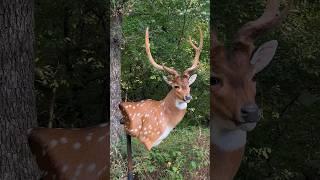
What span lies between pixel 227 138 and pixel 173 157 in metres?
0.35

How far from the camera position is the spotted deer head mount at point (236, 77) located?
300 cm

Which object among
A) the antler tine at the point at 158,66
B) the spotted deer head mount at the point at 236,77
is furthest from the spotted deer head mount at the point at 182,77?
the spotted deer head mount at the point at 236,77

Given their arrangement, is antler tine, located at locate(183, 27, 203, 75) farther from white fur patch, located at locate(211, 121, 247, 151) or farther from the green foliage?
the green foliage

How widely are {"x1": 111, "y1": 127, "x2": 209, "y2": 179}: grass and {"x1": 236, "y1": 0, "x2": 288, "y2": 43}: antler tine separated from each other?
0.53m

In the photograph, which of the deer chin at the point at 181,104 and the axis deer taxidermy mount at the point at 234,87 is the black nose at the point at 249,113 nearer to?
the axis deer taxidermy mount at the point at 234,87

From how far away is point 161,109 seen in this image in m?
2.97

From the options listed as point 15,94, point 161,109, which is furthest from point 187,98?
point 15,94

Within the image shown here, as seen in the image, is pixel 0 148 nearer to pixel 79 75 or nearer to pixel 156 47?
pixel 156 47

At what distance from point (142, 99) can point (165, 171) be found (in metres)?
0.38

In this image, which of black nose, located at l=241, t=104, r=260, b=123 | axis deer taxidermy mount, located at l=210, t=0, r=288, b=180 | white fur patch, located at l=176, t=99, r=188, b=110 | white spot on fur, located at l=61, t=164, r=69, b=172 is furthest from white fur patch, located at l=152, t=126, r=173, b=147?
white spot on fur, located at l=61, t=164, r=69, b=172

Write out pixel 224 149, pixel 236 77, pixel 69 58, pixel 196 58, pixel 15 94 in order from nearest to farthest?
pixel 196 58 < pixel 236 77 < pixel 224 149 < pixel 15 94 < pixel 69 58

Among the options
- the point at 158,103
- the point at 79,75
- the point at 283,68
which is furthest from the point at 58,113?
the point at 158,103

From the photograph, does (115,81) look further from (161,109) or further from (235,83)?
(235,83)

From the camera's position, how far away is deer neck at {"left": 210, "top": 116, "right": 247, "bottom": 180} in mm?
3078
